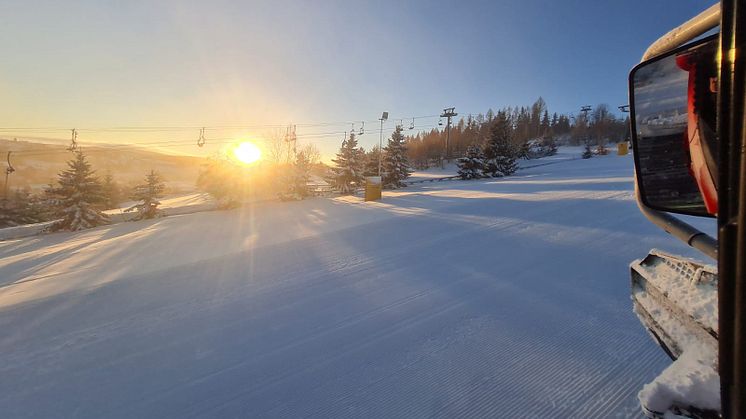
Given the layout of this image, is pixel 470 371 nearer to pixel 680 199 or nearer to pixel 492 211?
pixel 680 199

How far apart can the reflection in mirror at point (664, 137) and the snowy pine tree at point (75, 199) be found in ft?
85.4

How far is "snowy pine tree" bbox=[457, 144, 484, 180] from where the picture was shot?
29500mm

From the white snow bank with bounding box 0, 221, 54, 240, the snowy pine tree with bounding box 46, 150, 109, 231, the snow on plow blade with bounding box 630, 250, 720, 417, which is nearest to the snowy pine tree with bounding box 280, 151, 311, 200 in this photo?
the snowy pine tree with bounding box 46, 150, 109, 231

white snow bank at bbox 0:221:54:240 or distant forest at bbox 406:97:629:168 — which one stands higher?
distant forest at bbox 406:97:629:168

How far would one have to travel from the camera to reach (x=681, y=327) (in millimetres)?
1177

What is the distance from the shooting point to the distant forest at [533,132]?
205ft

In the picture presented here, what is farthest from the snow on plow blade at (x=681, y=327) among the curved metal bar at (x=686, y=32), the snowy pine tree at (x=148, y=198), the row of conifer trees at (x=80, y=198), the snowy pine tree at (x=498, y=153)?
the snowy pine tree at (x=498, y=153)

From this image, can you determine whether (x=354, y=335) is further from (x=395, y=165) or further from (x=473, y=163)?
(x=473, y=163)

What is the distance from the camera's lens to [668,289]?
1.35 m

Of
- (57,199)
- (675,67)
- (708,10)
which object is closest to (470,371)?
(675,67)

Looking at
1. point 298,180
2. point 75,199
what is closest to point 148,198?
point 75,199

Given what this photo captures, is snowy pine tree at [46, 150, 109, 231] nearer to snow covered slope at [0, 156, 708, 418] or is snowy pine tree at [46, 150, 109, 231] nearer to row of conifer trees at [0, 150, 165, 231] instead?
row of conifer trees at [0, 150, 165, 231]

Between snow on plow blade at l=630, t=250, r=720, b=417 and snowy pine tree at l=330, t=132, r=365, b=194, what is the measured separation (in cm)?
2548

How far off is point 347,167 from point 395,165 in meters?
4.58
